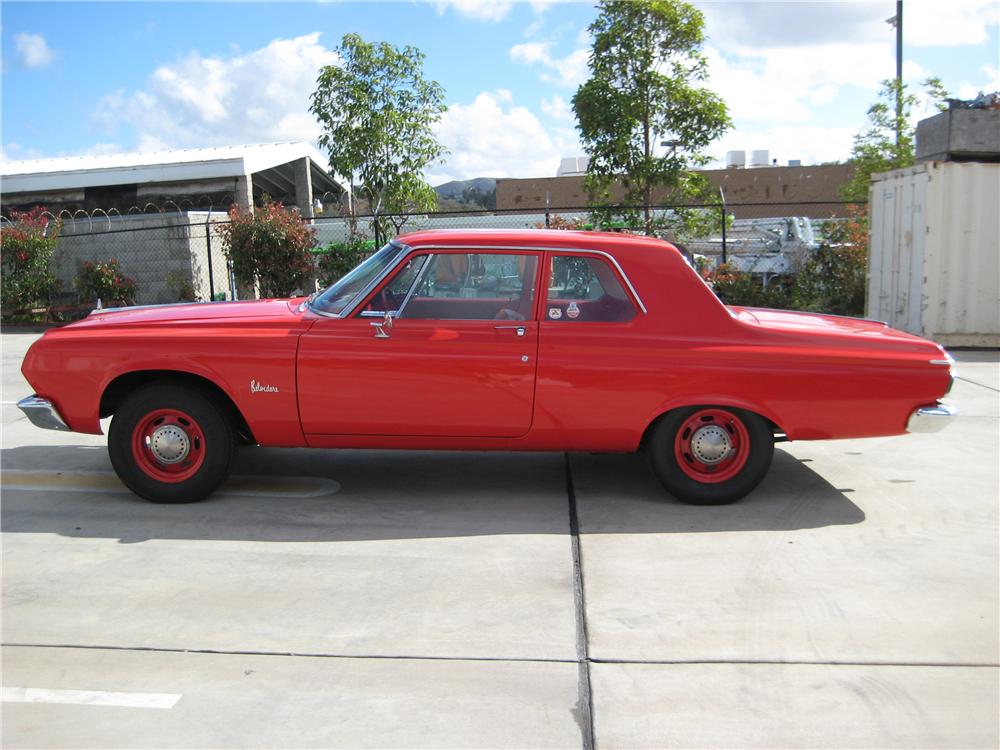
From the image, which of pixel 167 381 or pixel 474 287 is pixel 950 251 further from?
pixel 167 381

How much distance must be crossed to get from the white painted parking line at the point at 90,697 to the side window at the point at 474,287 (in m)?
2.73

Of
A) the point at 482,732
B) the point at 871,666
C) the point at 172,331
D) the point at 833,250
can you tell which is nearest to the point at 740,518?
the point at 871,666

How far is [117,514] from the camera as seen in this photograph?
549cm

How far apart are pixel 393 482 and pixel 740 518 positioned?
229cm

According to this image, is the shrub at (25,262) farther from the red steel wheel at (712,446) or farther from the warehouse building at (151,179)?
the red steel wheel at (712,446)

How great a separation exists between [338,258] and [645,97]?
554 centimetres

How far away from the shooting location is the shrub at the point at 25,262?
15.6 m

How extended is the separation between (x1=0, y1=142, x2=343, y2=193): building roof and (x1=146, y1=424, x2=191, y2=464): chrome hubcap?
47.3 feet

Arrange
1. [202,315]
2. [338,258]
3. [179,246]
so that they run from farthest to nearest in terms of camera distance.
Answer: [179,246]
[338,258]
[202,315]

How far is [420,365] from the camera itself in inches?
211

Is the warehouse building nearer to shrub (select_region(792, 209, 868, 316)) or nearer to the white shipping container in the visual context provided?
shrub (select_region(792, 209, 868, 316))

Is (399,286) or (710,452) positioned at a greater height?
(399,286)

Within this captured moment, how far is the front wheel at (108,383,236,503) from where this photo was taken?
5504 mm

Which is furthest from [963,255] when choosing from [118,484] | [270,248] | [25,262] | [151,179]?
[151,179]
